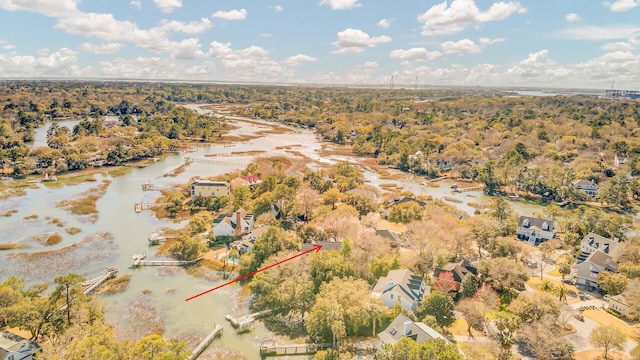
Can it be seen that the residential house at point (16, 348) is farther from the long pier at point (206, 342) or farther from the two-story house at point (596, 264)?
the two-story house at point (596, 264)

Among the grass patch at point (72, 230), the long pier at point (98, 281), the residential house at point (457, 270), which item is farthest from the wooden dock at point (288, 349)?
the grass patch at point (72, 230)

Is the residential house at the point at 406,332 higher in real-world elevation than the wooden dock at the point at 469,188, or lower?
higher

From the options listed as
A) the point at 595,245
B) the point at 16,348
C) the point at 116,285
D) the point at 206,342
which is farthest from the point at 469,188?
the point at 16,348

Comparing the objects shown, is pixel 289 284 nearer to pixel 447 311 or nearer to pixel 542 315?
pixel 447 311

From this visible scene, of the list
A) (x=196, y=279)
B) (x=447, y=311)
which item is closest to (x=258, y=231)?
(x=196, y=279)

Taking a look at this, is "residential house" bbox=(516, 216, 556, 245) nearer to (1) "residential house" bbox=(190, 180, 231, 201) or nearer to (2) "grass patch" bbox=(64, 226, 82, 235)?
(1) "residential house" bbox=(190, 180, 231, 201)

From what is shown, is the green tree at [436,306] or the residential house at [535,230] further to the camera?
the residential house at [535,230]

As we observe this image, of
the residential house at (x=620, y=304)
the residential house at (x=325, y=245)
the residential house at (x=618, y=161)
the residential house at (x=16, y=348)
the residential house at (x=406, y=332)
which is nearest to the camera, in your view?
the residential house at (x=16, y=348)

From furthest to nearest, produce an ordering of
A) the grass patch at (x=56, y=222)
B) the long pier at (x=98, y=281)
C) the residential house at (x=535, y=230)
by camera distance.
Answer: the grass patch at (x=56, y=222) < the residential house at (x=535, y=230) < the long pier at (x=98, y=281)
